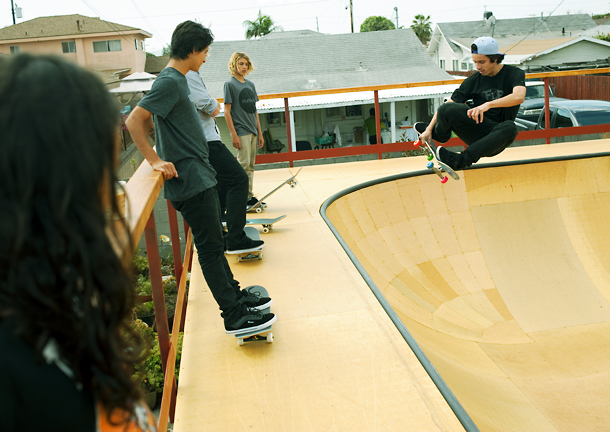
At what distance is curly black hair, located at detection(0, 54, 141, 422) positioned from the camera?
860 mm

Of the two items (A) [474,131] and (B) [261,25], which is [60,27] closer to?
(B) [261,25]

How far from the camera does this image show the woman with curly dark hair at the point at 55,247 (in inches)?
33.6

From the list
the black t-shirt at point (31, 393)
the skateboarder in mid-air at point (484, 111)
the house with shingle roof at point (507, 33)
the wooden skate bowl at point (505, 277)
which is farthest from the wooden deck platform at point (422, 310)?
the house with shingle roof at point (507, 33)

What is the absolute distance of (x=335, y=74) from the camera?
26859 mm

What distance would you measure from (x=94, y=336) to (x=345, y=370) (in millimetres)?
2318

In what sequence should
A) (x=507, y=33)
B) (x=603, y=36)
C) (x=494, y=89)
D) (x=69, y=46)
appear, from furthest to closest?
1. (x=69, y=46)
2. (x=507, y=33)
3. (x=603, y=36)
4. (x=494, y=89)

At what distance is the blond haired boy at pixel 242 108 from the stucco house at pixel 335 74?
17.5 metres

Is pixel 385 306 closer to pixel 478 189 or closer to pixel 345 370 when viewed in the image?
pixel 345 370

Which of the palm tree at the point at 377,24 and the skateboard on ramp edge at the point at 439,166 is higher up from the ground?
the palm tree at the point at 377,24

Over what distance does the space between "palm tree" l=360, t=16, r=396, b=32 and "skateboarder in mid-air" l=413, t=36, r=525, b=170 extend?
296 ft

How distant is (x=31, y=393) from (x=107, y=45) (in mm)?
50591

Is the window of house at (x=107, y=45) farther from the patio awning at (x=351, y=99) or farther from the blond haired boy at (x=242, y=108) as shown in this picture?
the blond haired boy at (x=242, y=108)

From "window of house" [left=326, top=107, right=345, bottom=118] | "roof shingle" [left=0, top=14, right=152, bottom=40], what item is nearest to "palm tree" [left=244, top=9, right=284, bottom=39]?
"roof shingle" [left=0, top=14, right=152, bottom=40]

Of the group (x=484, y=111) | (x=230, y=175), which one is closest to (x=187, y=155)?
(x=230, y=175)
